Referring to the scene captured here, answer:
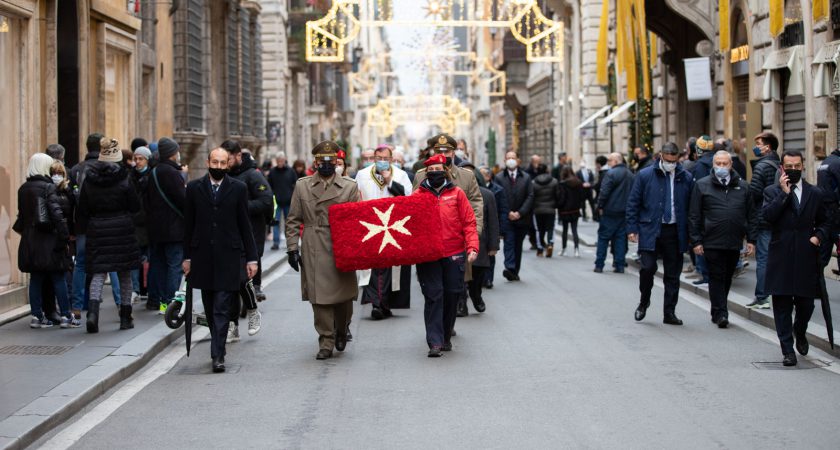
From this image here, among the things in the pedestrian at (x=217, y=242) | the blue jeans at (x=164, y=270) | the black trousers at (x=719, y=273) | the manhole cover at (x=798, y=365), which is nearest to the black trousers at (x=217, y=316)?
the pedestrian at (x=217, y=242)

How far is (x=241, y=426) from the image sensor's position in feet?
25.6

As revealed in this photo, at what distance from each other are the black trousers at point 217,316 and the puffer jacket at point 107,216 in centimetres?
198

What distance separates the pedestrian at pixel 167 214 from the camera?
13.0m

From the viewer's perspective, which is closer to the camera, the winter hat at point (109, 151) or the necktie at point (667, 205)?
the winter hat at point (109, 151)

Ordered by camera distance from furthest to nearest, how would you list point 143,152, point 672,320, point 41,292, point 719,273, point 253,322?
point 143,152 → point 672,320 → point 719,273 → point 41,292 → point 253,322

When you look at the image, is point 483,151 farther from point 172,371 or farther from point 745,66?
point 172,371

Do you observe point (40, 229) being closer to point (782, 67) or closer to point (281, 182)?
point (782, 67)

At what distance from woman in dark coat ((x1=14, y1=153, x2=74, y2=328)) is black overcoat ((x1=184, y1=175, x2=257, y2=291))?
8.12 ft

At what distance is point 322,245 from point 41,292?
3.40 meters

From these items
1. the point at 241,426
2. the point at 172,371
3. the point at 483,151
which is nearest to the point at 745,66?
the point at 172,371

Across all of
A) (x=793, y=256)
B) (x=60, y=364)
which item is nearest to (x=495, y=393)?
(x=793, y=256)

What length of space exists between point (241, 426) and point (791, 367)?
4.50 metres

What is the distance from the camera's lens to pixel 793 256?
397 inches

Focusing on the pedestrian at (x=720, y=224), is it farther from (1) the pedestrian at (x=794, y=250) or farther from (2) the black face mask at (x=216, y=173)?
(2) the black face mask at (x=216, y=173)
